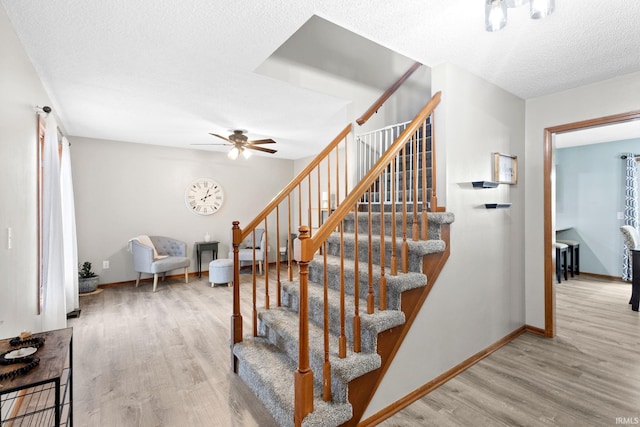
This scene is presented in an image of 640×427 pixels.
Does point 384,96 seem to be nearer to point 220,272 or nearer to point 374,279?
point 374,279

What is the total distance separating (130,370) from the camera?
2.50 metres

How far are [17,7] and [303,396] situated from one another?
2741 mm

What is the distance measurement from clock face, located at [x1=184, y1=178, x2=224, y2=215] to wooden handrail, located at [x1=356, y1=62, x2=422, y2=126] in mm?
3942

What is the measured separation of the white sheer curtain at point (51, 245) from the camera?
8.44ft

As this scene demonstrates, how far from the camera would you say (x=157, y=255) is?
5445mm

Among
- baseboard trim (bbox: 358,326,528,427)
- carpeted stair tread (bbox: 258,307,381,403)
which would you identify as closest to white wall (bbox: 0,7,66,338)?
carpeted stair tread (bbox: 258,307,381,403)

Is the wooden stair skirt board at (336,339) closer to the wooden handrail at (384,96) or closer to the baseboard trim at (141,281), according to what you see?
the wooden handrail at (384,96)

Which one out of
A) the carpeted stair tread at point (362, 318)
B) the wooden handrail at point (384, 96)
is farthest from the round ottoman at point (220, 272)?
the wooden handrail at point (384, 96)

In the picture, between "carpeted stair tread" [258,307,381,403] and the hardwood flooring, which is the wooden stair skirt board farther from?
the hardwood flooring

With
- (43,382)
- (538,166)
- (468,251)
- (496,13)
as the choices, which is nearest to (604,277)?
(538,166)

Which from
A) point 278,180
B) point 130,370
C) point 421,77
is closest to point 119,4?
point 130,370

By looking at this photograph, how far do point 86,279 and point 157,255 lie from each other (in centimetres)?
104

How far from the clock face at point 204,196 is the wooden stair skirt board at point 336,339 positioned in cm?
406

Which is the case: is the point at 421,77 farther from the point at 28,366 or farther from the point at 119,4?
the point at 28,366
